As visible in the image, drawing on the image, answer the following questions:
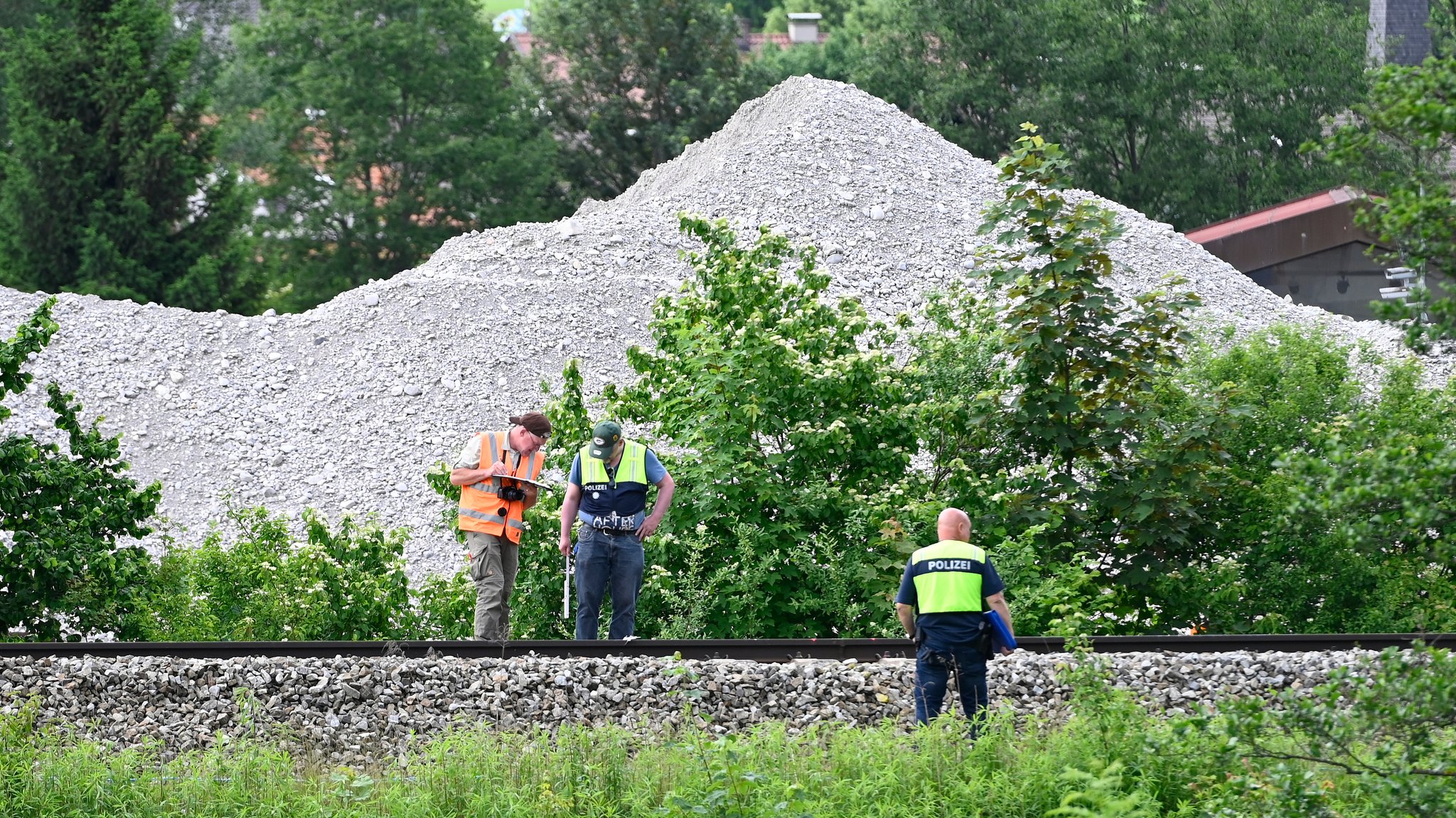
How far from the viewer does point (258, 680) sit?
9266 millimetres

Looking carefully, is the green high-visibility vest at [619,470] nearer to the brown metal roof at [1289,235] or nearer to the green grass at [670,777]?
the green grass at [670,777]


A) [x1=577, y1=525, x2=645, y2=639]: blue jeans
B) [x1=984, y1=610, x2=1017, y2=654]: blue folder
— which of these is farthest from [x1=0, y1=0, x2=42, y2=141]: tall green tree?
[x1=984, y1=610, x2=1017, y2=654]: blue folder

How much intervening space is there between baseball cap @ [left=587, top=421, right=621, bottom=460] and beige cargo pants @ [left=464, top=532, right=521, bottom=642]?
123cm

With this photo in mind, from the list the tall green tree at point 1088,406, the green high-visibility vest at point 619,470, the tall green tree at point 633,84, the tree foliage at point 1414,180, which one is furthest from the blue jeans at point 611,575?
the tall green tree at point 633,84

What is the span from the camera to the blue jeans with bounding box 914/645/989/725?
821 cm

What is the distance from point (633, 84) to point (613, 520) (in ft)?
111

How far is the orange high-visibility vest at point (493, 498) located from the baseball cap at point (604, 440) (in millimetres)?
702

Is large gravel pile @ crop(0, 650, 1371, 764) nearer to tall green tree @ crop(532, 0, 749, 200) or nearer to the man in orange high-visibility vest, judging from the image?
the man in orange high-visibility vest

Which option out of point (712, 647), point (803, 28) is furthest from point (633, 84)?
point (712, 647)

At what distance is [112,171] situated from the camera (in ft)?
107

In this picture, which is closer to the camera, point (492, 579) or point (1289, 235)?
point (492, 579)

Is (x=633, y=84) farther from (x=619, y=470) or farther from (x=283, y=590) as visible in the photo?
(x=619, y=470)

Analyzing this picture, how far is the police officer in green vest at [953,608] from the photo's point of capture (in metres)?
8.17

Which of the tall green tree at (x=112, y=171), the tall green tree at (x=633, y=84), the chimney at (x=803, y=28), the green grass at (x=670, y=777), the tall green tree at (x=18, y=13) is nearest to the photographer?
the green grass at (x=670, y=777)
